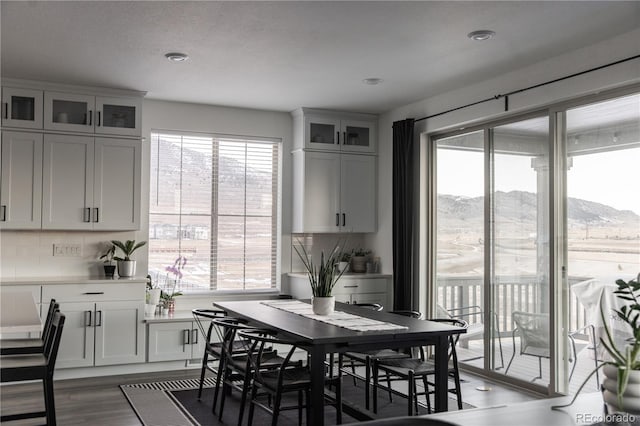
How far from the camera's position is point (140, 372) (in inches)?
225

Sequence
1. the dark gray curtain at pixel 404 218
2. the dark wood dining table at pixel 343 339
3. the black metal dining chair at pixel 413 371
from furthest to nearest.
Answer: the dark gray curtain at pixel 404 218 → the black metal dining chair at pixel 413 371 → the dark wood dining table at pixel 343 339

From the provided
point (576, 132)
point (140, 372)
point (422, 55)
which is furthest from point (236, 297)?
point (576, 132)

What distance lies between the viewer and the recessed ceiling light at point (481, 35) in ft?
13.5

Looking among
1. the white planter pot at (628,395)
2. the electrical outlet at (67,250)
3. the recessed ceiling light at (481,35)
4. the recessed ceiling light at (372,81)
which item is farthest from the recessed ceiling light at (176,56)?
the white planter pot at (628,395)

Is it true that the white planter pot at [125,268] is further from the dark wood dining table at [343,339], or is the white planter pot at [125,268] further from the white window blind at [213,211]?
the dark wood dining table at [343,339]

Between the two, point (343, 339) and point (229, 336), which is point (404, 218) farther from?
point (343, 339)

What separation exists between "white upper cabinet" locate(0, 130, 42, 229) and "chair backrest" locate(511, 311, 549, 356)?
14.1ft

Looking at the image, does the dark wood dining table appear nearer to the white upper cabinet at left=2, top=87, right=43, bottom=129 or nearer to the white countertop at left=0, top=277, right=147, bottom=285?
the white countertop at left=0, top=277, right=147, bottom=285

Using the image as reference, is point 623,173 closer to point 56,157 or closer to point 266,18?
point 266,18

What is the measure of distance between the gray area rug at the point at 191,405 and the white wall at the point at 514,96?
1.86 metres

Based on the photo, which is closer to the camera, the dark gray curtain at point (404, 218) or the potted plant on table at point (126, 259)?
the potted plant on table at point (126, 259)

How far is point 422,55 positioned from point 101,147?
10.1 ft

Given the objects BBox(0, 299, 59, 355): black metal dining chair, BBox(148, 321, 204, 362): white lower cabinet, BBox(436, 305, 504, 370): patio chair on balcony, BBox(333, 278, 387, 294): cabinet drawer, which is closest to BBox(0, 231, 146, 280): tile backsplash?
BBox(148, 321, 204, 362): white lower cabinet

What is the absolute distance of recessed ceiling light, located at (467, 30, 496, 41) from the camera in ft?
13.5
